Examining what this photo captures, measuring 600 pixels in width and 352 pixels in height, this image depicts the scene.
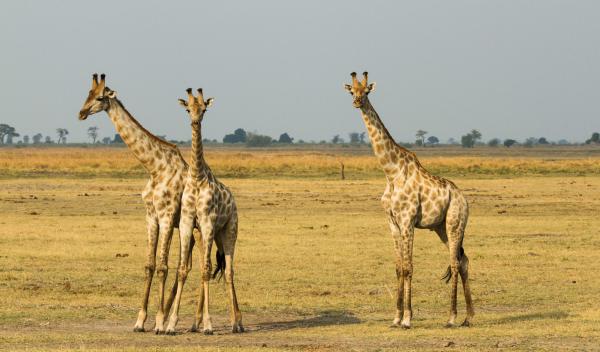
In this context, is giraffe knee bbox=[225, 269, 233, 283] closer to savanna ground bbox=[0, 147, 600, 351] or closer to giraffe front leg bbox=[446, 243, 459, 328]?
savanna ground bbox=[0, 147, 600, 351]

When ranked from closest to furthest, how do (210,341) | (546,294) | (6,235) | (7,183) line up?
(210,341) < (546,294) < (6,235) < (7,183)

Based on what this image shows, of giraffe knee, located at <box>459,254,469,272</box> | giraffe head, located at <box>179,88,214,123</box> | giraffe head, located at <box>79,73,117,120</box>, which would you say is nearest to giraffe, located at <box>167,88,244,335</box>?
giraffe head, located at <box>179,88,214,123</box>

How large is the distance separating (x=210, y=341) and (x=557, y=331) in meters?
4.44

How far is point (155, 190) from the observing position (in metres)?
14.2

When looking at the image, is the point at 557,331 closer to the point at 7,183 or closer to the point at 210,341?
the point at 210,341

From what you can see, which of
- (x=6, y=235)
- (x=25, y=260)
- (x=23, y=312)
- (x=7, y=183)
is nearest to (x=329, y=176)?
(x=7, y=183)

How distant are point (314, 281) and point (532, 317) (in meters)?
4.90

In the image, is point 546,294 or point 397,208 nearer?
point 397,208

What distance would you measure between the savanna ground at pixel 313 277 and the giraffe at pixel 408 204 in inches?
27.4

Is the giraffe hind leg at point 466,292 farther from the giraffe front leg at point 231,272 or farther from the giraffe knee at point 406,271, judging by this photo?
the giraffe front leg at point 231,272

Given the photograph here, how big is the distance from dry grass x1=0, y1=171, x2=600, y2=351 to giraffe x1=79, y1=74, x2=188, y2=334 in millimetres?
784

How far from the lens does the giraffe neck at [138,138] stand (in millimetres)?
14445

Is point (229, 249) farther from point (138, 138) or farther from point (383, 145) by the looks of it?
point (383, 145)

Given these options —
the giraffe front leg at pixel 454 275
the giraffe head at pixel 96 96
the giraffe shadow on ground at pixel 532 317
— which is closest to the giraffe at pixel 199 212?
the giraffe head at pixel 96 96
